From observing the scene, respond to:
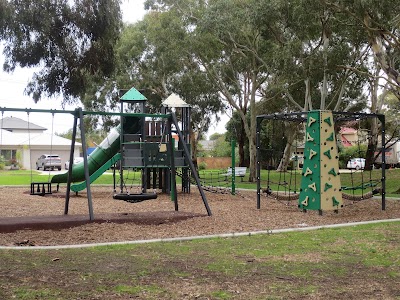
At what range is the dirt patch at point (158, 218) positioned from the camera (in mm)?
9844

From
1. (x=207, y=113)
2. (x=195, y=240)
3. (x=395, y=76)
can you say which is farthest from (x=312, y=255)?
(x=207, y=113)

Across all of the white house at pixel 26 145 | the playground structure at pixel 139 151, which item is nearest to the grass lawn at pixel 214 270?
the playground structure at pixel 139 151

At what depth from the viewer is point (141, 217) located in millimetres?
11727

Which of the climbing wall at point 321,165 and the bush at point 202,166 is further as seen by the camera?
the bush at point 202,166

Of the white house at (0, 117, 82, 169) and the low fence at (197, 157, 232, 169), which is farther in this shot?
the low fence at (197, 157, 232, 169)

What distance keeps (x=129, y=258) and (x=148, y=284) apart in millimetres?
1661

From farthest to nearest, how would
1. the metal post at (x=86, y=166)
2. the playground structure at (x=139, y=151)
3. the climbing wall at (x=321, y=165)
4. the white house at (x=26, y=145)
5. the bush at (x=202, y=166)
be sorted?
the bush at (x=202, y=166) < the white house at (x=26, y=145) < the playground structure at (x=139, y=151) < the climbing wall at (x=321, y=165) < the metal post at (x=86, y=166)

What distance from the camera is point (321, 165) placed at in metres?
13.4

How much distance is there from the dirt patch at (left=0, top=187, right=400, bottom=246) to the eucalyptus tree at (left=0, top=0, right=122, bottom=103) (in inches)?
200

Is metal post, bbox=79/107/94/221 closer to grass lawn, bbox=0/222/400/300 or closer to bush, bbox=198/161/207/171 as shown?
grass lawn, bbox=0/222/400/300

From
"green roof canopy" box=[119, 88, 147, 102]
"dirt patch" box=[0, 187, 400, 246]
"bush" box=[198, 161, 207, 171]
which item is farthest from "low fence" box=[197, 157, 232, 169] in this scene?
"dirt patch" box=[0, 187, 400, 246]

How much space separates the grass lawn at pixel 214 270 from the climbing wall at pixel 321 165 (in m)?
3.96

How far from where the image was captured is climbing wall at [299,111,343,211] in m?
13.4

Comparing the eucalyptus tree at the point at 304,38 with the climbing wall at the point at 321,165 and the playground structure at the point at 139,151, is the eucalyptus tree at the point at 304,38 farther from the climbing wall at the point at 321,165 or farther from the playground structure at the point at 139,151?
the climbing wall at the point at 321,165
